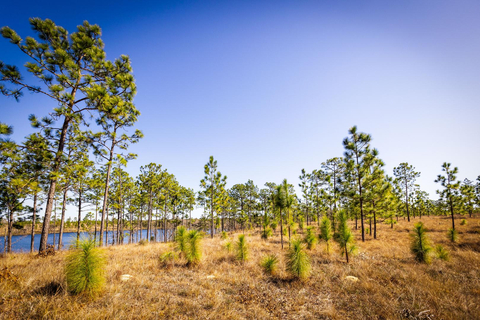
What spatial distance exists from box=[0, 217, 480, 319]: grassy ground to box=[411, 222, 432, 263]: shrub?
94 centimetres

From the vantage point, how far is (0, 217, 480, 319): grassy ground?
4105 millimetres

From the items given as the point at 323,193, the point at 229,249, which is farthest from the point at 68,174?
the point at 323,193

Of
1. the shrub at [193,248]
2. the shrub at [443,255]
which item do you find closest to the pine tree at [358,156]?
the shrub at [443,255]

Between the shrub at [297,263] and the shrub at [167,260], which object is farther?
the shrub at [167,260]

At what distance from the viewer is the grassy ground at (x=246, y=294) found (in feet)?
13.5

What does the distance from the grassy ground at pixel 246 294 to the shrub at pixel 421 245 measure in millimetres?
936

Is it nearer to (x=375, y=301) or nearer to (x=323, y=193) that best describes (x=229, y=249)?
(x=375, y=301)

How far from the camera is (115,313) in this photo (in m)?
3.86

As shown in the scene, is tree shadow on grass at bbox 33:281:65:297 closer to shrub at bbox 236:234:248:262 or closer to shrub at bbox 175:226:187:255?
shrub at bbox 175:226:187:255

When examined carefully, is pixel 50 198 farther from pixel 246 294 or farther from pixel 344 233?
pixel 344 233

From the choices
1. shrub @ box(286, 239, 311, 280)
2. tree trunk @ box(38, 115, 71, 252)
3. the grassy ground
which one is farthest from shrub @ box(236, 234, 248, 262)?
tree trunk @ box(38, 115, 71, 252)

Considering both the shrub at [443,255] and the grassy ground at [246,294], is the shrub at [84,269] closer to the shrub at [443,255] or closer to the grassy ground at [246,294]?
the grassy ground at [246,294]

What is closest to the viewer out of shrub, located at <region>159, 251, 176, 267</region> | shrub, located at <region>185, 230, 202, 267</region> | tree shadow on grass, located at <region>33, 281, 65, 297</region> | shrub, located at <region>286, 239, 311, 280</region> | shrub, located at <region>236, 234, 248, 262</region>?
tree shadow on grass, located at <region>33, 281, 65, 297</region>

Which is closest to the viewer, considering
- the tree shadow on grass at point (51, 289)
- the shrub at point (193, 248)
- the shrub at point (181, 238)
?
the tree shadow on grass at point (51, 289)
